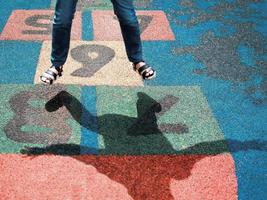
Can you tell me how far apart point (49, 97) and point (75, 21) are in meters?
2.20

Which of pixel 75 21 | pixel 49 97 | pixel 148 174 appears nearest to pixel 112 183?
pixel 148 174

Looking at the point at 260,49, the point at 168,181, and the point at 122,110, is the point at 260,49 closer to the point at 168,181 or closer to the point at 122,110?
the point at 122,110

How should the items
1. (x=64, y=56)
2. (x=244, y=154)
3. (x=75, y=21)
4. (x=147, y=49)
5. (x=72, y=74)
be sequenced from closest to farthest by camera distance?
(x=244, y=154) → (x=64, y=56) → (x=72, y=74) → (x=147, y=49) → (x=75, y=21)

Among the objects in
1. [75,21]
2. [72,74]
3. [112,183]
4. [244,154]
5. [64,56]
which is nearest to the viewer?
[112,183]

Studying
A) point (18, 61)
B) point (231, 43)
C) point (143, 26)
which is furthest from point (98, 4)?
point (231, 43)

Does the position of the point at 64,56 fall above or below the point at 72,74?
above

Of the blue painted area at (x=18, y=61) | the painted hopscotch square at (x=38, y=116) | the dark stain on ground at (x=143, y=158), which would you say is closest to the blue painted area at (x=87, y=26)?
the blue painted area at (x=18, y=61)

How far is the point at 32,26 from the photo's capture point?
581 centimetres

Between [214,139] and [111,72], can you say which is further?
[111,72]

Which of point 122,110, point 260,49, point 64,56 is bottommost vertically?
point 260,49

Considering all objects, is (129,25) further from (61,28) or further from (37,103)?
(37,103)

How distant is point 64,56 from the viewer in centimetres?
400

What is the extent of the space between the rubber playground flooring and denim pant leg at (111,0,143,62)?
1.66 ft

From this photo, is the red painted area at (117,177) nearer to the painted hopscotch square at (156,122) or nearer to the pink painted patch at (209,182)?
the pink painted patch at (209,182)
